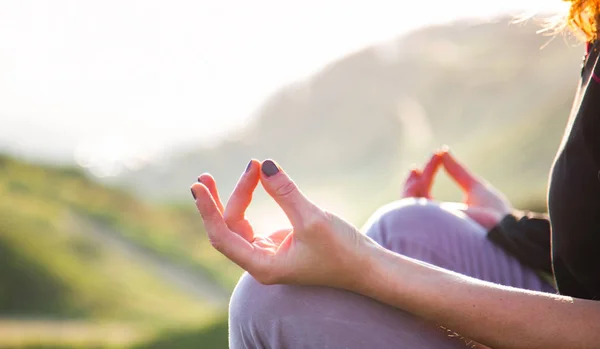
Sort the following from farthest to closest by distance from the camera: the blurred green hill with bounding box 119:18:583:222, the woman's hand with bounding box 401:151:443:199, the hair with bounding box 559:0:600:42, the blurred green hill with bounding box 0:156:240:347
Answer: the blurred green hill with bounding box 119:18:583:222 < the blurred green hill with bounding box 0:156:240:347 < the woman's hand with bounding box 401:151:443:199 < the hair with bounding box 559:0:600:42

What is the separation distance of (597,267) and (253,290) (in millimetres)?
394

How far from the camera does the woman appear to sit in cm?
68

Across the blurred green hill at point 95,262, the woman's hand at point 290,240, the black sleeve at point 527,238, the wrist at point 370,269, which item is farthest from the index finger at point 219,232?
the blurred green hill at point 95,262

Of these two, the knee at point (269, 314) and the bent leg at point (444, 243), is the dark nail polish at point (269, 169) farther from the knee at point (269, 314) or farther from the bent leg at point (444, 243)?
the bent leg at point (444, 243)

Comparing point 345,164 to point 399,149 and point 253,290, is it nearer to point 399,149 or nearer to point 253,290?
point 399,149

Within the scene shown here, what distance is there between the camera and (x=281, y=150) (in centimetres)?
348

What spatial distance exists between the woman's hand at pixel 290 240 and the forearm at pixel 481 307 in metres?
0.03

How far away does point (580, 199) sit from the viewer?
73 centimetres

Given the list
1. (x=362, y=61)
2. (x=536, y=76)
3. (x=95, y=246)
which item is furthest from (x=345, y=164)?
(x=95, y=246)

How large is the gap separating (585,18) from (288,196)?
0.51 metres

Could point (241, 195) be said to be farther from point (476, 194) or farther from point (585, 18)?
point (476, 194)

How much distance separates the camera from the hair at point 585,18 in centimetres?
85

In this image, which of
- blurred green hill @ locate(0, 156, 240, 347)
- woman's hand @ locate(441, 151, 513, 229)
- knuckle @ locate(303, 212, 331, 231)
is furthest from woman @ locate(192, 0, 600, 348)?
blurred green hill @ locate(0, 156, 240, 347)

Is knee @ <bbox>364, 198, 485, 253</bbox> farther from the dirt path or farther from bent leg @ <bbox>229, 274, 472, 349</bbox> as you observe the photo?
the dirt path
